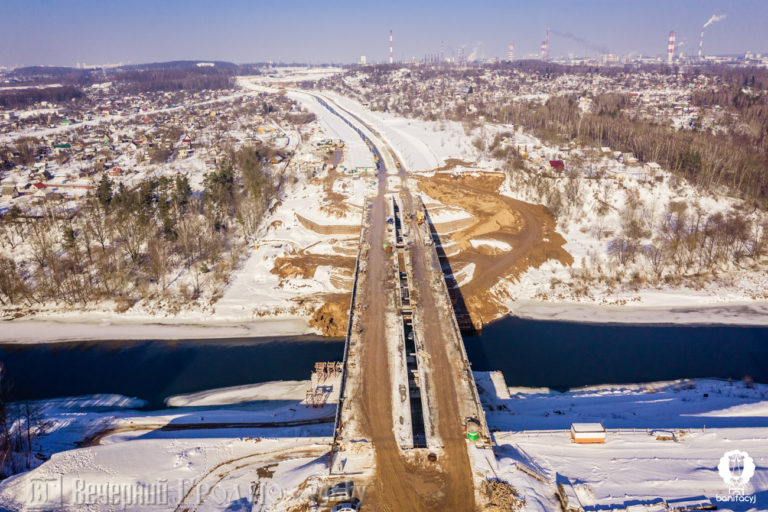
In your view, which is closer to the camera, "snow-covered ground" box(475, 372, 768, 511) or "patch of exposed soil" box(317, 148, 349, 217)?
"snow-covered ground" box(475, 372, 768, 511)

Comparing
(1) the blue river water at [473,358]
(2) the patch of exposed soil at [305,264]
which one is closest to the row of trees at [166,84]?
(2) the patch of exposed soil at [305,264]

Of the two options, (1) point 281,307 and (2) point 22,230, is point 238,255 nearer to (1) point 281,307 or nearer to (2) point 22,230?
(1) point 281,307

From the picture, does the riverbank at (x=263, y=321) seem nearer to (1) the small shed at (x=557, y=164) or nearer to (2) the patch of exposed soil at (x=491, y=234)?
(2) the patch of exposed soil at (x=491, y=234)

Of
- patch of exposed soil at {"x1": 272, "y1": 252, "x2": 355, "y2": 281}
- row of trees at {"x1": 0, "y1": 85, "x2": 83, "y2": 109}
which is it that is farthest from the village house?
row of trees at {"x1": 0, "y1": 85, "x2": 83, "y2": 109}

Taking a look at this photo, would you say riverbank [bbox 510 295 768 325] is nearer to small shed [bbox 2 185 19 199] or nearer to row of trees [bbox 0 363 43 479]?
row of trees [bbox 0 363 43 479]

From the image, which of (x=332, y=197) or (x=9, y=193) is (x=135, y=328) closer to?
(x=332, y=197)

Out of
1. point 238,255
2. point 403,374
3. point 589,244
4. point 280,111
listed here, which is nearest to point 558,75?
point 280,111
